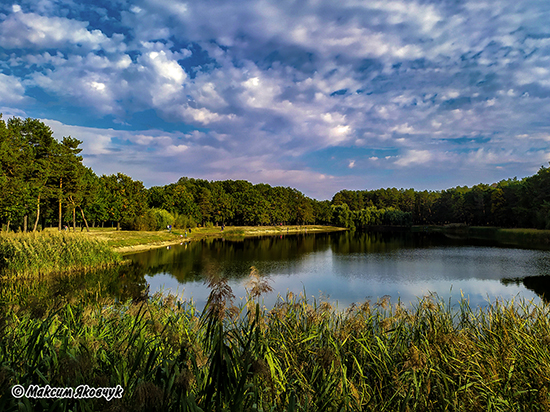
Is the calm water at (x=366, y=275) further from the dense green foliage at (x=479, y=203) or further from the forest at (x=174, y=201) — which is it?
the dense green foliage at (x=479, y=203)

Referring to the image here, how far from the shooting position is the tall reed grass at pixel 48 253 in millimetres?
19078

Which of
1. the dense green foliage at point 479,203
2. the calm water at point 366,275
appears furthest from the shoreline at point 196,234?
the dense green foliage at point 479,203

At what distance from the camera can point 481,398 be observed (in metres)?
5.05

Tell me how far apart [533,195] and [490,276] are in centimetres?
5611

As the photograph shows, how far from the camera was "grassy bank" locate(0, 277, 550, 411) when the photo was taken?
270 centimetres

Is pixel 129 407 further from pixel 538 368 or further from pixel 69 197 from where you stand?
pixel 69 197

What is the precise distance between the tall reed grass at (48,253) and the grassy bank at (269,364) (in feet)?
51.0

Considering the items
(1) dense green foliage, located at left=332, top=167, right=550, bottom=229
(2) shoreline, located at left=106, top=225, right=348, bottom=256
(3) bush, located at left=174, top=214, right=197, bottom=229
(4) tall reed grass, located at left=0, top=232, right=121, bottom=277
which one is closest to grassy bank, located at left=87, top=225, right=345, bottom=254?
(2) shoreline, located at left=106, top=225, right=348, bottom=256

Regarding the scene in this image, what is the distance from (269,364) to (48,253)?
23210 mm

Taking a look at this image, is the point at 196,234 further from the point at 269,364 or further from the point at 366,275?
the point at 269,364

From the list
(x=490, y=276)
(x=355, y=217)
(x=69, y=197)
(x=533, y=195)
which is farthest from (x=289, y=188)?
(x=490, y=276)

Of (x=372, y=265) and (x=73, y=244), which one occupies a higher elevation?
(x=73, y=244)

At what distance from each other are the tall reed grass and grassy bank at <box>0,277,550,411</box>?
1554 centimetres

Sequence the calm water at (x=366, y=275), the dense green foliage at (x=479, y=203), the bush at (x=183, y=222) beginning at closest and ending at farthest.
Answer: the calm water at (x=366, y=275), the dense green foliage at (x=479, y=203), the bush at (x=183, y=222)
